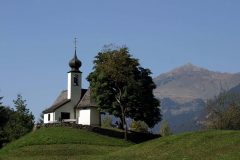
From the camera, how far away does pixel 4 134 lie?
95.5 metres

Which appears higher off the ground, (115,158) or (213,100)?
(213,100)

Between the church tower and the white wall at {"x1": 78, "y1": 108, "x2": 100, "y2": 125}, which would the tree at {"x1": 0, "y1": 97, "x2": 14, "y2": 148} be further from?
the white wall at {"x1": 78, "y1": 108, "x2": 100, "y2": 125}

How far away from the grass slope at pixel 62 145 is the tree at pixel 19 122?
82.9 ft

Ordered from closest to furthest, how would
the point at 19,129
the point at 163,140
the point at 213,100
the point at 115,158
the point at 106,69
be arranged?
the point at 115,158, the point at 163,140, the point at 106,69, the point at 213,100, the point at 19,129

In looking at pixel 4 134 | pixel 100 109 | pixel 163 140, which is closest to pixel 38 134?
pixel 100 109

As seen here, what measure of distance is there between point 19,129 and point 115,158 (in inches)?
2211

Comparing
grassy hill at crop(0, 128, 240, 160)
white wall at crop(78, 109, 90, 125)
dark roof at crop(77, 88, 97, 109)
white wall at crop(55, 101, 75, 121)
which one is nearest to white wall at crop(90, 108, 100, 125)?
white wall at crop(78, 109, 90, 125)

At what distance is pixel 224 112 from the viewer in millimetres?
85438

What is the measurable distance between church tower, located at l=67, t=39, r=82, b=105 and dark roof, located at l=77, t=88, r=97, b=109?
1.57 metres

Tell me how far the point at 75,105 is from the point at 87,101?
110 inches

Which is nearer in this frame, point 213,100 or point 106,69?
point 106,69

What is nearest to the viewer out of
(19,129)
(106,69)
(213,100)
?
(106,69)

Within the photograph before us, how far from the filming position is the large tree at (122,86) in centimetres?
7444

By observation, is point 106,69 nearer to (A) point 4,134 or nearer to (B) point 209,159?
(A) point 4,134
